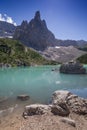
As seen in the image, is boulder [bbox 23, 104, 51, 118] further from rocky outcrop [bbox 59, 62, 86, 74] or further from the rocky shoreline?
rocky outcrop [bbox 59, 62, 86, 74]

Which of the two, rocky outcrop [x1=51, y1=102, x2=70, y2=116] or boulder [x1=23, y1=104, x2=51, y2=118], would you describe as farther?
rocky outcrop [x1=51, y1=102, x2=70, y2=116]

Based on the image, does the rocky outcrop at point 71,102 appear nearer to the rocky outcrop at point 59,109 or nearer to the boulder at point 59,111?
the rocky outcrop at point 59,109

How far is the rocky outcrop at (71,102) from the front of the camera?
25.3 metres

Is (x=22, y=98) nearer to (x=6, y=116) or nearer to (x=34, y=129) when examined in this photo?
(x=6, y=116)

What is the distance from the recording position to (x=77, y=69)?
128 meters

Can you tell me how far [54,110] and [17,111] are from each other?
6176 millimetres

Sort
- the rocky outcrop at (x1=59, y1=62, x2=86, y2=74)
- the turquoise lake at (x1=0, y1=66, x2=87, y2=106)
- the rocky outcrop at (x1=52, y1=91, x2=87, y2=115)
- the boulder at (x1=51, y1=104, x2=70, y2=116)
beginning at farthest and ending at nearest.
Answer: the rocky outcrop at (x1=59, y1=62, x2=86, y2=74) < the turquoise lake at (x1=0, y1=66, x2=87, y2=106) < the rocky outcrop at (x1=52, y1=91, x2=87, y2=115) < the boulder at (x1=51, y1=104, x2=70, y2=116)

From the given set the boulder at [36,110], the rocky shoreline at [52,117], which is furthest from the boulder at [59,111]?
the boulder at [36,110]

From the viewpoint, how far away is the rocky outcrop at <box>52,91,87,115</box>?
83.0 ft

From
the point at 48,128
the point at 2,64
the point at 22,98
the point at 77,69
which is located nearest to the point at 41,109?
the point at 48,128

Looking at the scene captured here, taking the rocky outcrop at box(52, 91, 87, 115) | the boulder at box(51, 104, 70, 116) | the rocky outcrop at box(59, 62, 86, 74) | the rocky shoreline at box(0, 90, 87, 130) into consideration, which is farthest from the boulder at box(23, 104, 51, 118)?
the rocky outcrop at box(59, 62, 86, 74)

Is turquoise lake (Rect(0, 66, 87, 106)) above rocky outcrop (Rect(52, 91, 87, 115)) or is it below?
below

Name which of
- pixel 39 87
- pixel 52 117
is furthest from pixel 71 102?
pixel 39 87

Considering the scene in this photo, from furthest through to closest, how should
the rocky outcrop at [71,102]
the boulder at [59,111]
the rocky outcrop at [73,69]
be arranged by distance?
the rocky outcrop at [73,69] → the rocky outcrop at [71,102] → the boulder at [59,111]
